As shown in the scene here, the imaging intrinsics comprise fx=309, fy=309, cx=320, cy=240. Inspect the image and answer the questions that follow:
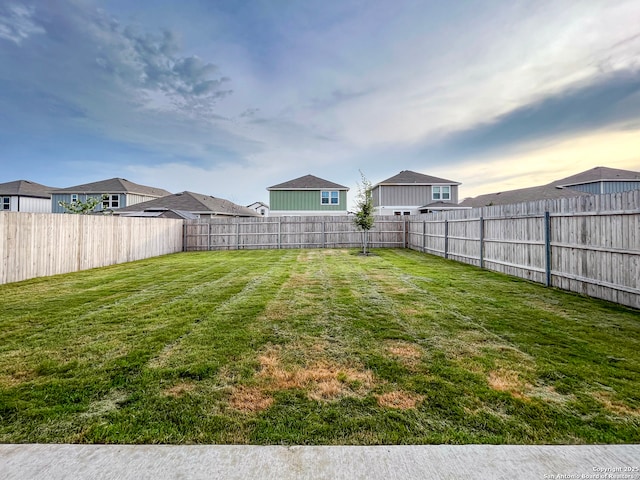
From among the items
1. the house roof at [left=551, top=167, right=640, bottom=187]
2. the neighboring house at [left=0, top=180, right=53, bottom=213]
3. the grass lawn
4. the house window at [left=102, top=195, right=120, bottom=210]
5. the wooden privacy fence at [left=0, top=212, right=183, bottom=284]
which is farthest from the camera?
the neighboring house at [left=0, top=180, right=53, bottom=213]

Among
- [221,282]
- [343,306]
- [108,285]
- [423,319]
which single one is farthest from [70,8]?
[423,319]

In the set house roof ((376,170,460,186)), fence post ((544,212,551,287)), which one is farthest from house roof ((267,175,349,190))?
fence post ((544,212,551,287))

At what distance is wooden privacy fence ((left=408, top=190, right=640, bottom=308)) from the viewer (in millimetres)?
5496

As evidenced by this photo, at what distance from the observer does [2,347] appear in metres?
3.67

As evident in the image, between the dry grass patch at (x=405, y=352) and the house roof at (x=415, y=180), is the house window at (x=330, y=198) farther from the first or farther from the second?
the dry grass patch at (x=405, y=352)

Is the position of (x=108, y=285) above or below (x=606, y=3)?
below

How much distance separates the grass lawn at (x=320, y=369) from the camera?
7.02 feet

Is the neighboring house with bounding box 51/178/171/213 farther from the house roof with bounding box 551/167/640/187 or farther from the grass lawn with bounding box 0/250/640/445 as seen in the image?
the house roof with bounding box 551/167/640/187

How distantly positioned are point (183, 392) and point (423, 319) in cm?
349

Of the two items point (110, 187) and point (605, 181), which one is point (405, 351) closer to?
point (110, 187)

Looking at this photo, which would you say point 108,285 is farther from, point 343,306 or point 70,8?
point 70,8

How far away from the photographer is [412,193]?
26500 mm

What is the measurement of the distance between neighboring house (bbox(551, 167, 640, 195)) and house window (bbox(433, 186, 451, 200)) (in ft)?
41.2

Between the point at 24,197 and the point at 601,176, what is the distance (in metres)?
53.7
